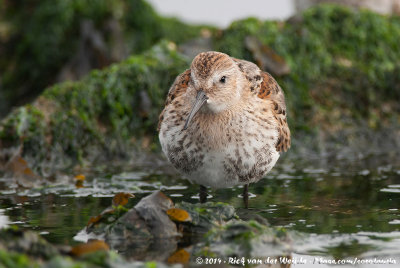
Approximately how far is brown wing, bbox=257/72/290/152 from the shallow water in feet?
1.83

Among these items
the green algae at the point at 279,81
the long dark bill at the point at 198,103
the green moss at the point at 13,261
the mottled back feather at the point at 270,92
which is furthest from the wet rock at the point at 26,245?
the green algae at the point at 279,81

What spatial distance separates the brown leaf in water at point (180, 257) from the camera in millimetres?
4621

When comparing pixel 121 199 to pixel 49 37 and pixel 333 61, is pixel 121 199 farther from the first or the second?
pixel 49 37

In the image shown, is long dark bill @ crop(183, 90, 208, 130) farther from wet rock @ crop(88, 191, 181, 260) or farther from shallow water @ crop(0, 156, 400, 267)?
shallow water @ crop(0, 156, 400, 267)

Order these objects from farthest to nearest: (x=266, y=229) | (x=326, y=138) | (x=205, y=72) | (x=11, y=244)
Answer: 1. (x=326, y=138)
2. (x=205, y=72)
3. (x=266, y=229)
4. (x=11, y=244)

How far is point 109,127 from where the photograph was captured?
356 inches

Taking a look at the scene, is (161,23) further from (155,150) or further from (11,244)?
(11,244)

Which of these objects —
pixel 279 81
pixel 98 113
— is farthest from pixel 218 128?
pixel 279 81

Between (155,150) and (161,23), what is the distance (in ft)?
12.5

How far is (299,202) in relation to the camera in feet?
21.1

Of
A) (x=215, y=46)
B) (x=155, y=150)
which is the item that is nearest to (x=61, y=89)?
(x=155, y=150)

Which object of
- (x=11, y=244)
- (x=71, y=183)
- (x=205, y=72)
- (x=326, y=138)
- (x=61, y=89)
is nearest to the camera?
(x=11, y=244)

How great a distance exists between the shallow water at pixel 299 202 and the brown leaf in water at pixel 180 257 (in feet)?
2.72

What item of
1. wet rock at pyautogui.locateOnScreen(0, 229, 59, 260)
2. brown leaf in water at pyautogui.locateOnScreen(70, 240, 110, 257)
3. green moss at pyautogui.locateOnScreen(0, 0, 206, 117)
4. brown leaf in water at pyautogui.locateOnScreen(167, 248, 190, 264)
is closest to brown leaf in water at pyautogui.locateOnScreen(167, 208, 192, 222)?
brown leaf in water at pyautogui.locateOnScreen(167, 248, 190, 264)
